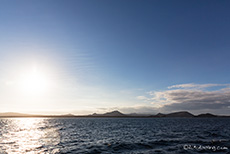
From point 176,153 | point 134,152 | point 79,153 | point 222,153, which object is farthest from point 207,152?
point 79,153

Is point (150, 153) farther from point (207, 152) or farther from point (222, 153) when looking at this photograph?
point (222, 153)

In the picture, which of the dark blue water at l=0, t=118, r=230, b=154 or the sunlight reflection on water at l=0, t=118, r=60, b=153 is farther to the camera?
the sunlight reflection on water at l=0, t=118, r=60, b=153

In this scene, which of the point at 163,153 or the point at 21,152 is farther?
the point at 21,152

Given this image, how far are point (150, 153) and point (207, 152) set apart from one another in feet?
34.5

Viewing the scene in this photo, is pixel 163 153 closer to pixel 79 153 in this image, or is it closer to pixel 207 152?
pixel 207 152

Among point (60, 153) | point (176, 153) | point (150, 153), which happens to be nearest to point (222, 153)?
point (176, 153)

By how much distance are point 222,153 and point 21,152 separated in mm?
36887

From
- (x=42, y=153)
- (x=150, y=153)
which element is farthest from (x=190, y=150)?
(x=42, y=153)

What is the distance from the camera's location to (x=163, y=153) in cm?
2792

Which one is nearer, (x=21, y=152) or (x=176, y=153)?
(x=176, y=153)

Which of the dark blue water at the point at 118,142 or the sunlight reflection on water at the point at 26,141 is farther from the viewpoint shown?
the sunlight reflection on water at the point at 26,141

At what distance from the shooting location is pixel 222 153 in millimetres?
27688

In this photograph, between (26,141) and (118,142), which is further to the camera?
(26,141)

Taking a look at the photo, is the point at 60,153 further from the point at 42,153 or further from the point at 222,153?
the point at 222,153
